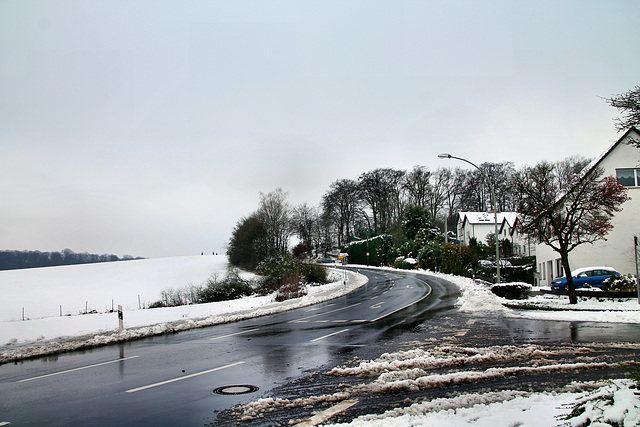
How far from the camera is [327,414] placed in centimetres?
603

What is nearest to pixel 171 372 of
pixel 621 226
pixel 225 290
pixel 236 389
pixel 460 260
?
pixel 236 389

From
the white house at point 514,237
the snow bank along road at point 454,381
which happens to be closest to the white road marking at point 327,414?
the snow bank along road at point 454,381

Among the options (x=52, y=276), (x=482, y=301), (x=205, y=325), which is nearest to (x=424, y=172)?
(x=52, y=276)

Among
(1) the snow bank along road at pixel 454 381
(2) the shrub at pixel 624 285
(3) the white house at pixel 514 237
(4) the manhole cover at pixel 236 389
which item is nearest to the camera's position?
(1) the snow bank along road at pixel 454 381

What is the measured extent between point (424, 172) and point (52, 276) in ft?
206

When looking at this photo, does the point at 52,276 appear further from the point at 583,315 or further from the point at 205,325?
the point at 583,315

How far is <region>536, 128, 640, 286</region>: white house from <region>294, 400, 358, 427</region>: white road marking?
111 ft

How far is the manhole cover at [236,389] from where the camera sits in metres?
7.66

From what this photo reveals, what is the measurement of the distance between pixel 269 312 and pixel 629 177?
92.9ft

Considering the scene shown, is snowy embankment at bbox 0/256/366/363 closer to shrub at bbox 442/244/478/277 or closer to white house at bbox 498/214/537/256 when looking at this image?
shrub at bbox 442/244/478/277

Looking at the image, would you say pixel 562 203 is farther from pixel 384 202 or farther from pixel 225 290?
pixel 384 202

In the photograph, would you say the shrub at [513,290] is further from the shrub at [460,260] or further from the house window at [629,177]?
the shrub at [460,260]

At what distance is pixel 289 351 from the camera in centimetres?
1180

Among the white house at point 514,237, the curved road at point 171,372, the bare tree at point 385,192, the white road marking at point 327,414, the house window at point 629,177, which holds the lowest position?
the curved road at point 171,372
